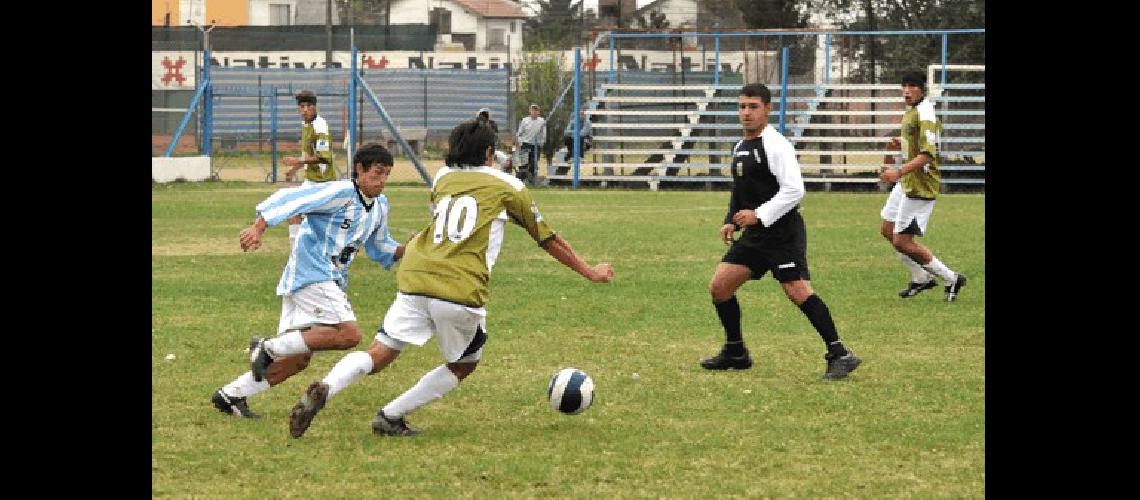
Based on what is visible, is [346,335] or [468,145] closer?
[468,145]

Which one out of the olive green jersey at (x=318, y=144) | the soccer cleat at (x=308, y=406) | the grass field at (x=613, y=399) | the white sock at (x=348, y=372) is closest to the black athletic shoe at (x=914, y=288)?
the grass field at (x=613, y=399)

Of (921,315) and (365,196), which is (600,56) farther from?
(365,196)

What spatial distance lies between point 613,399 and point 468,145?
1962mm

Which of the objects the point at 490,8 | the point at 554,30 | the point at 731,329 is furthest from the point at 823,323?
the point at 490,8

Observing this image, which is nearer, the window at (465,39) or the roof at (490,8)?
the window at (465,39)

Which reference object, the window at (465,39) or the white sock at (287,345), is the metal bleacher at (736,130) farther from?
the window at (465,39)

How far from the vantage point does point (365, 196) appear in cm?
811

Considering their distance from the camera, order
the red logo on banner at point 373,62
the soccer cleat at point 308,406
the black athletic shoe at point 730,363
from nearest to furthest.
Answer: the soccer cleat at point 308,406 → the black athletic shoe at point 730,363 → the red logo on banner at point 373,62

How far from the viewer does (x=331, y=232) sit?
8086mm

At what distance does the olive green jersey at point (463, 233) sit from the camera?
7.39m

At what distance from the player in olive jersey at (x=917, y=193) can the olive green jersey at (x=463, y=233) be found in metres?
6.43

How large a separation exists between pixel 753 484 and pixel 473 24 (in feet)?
260

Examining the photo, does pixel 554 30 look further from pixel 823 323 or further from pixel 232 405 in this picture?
pixel 232 405

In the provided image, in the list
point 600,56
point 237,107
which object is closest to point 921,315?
point 237,107
